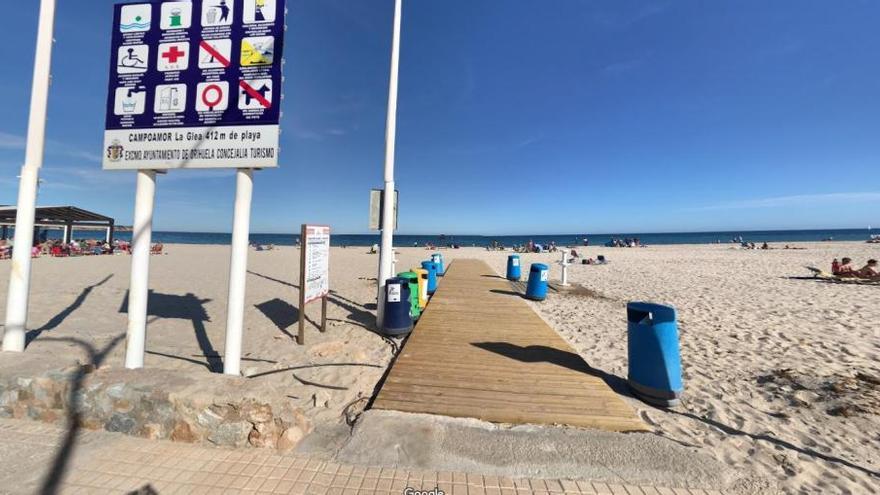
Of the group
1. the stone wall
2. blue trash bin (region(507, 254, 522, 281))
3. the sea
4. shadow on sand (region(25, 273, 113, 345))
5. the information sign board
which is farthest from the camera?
the sea

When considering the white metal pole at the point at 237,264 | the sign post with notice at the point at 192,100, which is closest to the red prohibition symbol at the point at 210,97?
the sign post with notice at the point at 192,100

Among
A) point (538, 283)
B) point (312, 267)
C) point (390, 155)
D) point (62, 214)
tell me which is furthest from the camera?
point (62, 214)

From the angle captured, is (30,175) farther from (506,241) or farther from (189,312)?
(506,241)

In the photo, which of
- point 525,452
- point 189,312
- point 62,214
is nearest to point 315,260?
point 189,312

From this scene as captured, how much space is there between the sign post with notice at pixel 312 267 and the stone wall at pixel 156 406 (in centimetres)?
285

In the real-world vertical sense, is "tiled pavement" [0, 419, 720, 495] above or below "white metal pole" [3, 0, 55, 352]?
below

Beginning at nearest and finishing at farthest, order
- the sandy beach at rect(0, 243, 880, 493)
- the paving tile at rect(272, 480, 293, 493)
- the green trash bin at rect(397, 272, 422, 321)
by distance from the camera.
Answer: the paving tile at rect(272, 480, 293, 493)
the sandy beach at rect(0, 243, 880, 493)
the green trash bin at rect(397, 272, 422, 321)

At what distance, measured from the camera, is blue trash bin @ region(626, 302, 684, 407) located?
11.7 ft

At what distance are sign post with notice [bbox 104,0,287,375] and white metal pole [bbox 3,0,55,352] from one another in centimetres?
104

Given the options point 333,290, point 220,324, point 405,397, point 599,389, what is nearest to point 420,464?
point 405,397

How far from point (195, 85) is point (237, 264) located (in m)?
2.23

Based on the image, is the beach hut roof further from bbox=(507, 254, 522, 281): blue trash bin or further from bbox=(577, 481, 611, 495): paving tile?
bbox=(577, 481, 611, 495): paving tile

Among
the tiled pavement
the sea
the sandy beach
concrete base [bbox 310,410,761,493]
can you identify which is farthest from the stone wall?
the sea

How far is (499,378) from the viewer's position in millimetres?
4082
